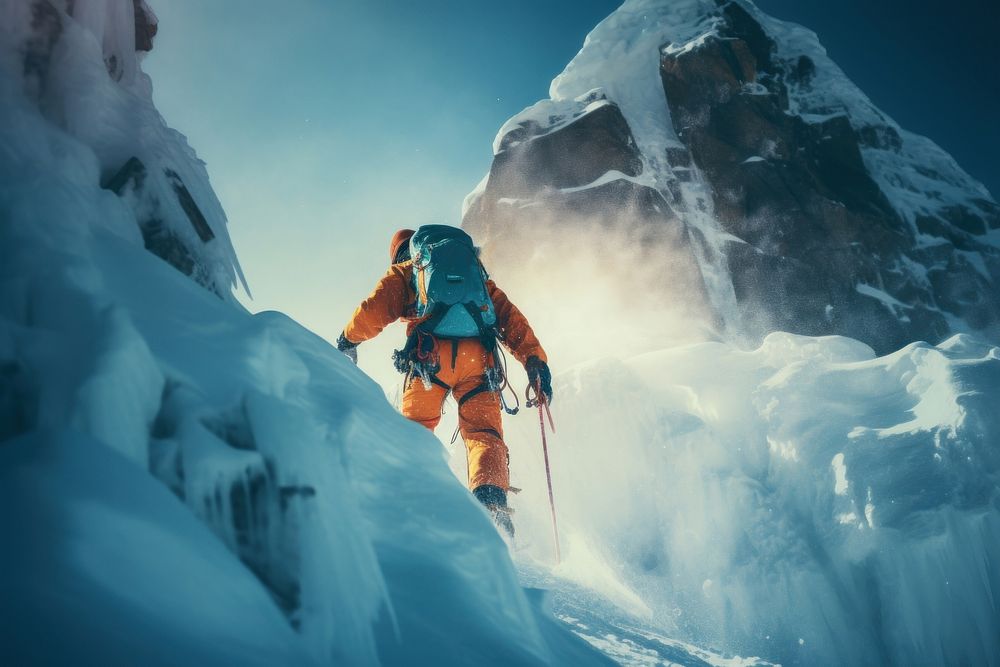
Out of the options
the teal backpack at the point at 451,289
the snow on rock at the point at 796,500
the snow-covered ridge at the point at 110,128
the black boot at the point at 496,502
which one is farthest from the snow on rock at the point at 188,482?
the snow on rock at the point at 796,500

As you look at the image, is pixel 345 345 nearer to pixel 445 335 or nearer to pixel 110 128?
pixel 445 335

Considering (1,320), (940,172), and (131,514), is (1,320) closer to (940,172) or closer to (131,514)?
(131,514)

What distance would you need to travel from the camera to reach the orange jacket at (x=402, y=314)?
132 inches

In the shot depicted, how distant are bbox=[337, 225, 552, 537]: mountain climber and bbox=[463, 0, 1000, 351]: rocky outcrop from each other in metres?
10.8

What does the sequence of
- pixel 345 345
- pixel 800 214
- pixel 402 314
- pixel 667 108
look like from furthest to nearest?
pixel 667 108 < pixel 800 214 < pixel 402 314 < pixel 345 345

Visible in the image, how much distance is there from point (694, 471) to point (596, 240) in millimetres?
9509

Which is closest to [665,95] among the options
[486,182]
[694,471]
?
[486,182]

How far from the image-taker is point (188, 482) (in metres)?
0.96

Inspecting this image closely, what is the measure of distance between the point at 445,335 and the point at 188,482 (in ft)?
8.11

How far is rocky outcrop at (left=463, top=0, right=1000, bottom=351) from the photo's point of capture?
1409cm

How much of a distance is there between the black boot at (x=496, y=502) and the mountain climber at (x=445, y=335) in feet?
1.04

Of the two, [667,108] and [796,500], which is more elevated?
[667,108]

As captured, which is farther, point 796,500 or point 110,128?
point 796,500

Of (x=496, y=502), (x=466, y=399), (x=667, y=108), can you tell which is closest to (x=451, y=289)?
(x=466, y=399)
